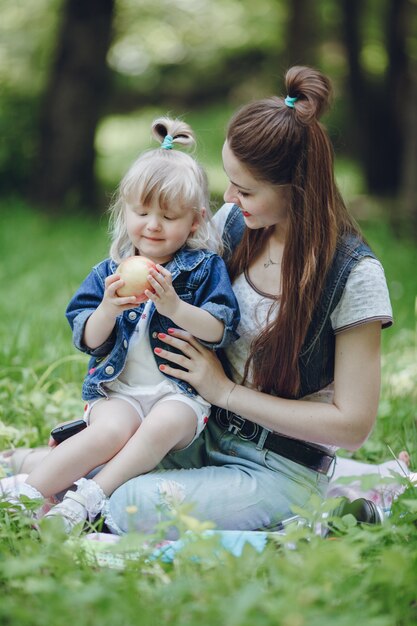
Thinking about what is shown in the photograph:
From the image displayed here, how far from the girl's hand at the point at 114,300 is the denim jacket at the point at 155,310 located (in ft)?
0.45

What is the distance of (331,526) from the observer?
2482 mm

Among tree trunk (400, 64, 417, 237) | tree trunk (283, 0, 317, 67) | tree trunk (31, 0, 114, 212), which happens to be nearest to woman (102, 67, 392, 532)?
tree trunk (400, 64, 417, 237)

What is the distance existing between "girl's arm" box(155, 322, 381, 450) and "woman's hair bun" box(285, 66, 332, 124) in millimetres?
646

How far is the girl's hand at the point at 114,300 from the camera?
2467mm

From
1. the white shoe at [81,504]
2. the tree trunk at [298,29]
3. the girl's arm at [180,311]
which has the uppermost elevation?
the tree trunk at [298,29]

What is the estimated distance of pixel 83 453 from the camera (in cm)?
261

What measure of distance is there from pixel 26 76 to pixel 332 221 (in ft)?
27.4

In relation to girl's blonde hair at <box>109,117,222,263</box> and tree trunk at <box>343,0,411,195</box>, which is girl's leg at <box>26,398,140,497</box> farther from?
tree trunk at <box>343,0,411,195</box>

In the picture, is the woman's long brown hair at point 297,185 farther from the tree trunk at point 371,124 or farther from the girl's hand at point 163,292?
the tree trunk at point 371,124

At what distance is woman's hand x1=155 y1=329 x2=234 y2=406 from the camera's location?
2.64 meters

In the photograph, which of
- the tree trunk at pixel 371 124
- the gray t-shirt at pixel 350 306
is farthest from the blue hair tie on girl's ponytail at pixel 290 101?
the tree trunk at pixel 371 124

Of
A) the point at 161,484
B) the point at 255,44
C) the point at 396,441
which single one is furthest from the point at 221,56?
the point at 161,484

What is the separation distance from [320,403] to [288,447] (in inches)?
7.6

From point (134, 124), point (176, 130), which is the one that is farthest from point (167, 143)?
point (134, 124)
